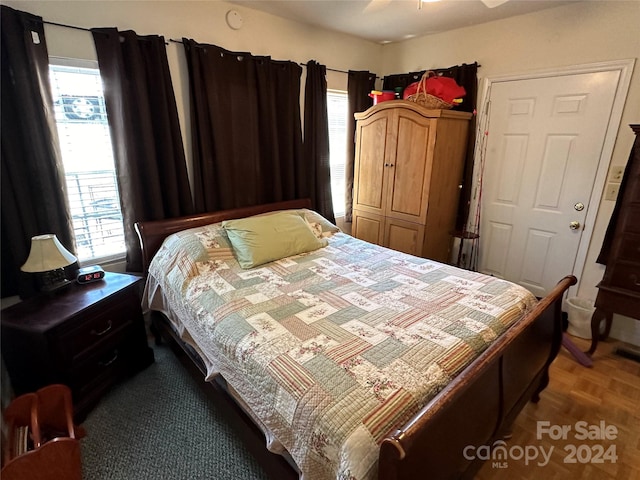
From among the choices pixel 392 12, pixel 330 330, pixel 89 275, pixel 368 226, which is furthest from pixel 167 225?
pixel 392 12

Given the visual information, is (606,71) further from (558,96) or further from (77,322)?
(77,322)

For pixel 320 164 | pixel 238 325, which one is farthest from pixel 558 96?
pixel 238 325

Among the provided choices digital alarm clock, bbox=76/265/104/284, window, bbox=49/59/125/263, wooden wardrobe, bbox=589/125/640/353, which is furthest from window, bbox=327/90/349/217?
wooden wardrobe, bbox=589/125/640/353

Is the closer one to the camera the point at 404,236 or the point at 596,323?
the point at 596,323

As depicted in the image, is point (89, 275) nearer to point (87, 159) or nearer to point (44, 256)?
point (44, 256)

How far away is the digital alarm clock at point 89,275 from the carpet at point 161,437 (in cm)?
70

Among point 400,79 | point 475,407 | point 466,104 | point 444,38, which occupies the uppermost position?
point 444,38

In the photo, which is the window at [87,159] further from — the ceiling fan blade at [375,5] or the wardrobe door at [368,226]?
the wardrobe door at [368,226]

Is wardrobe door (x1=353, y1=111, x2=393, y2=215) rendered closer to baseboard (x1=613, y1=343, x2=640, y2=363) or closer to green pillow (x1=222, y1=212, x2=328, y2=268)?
green pillow (x1=222, y1=212, x2=328, y2=268)

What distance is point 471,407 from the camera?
118 centimetres

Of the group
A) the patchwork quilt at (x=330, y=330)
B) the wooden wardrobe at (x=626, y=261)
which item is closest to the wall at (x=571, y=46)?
the wooden wardrobe at (x=626, y=261)

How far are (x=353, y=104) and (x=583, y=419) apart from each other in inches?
124

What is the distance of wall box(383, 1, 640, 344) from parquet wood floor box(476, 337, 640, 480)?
0.59 m

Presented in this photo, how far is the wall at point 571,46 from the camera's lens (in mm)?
2287
